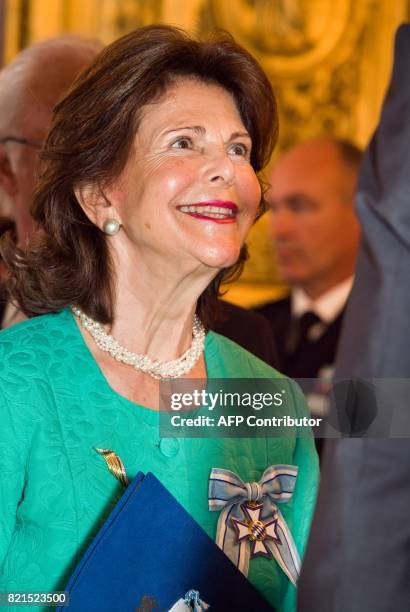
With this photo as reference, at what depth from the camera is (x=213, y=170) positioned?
2.07 meters

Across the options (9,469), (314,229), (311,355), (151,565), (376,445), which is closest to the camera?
(376,445)

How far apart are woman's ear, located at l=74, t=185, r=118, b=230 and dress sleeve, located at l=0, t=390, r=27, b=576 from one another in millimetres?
473

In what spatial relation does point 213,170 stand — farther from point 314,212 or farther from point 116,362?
point 314,212

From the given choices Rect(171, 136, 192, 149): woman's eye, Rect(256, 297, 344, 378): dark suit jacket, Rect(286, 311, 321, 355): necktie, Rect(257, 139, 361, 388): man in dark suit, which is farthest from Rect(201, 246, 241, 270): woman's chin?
Rect(257, 139, 361, 388): man in dark suit

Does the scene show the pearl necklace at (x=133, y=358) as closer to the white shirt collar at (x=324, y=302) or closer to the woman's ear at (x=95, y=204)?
the woman's ear at (x=95, y=204)

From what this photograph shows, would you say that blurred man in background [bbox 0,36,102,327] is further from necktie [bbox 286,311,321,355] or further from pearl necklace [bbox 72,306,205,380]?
necktie [bbox 286,311,321,355]

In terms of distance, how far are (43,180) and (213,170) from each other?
42 centimetres

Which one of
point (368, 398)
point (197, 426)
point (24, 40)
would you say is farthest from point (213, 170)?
point (24, 40)

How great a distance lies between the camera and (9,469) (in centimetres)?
187

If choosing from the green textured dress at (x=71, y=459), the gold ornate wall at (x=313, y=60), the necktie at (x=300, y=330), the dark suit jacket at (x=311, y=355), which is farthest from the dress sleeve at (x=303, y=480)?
the gold ornate wall at (x=313, y=60)

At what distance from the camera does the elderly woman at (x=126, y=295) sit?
1.90m

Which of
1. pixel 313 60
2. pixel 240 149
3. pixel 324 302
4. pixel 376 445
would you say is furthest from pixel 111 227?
pixel 313 60

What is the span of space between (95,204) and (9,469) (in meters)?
0.63

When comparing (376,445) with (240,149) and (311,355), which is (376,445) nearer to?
(240,149)
